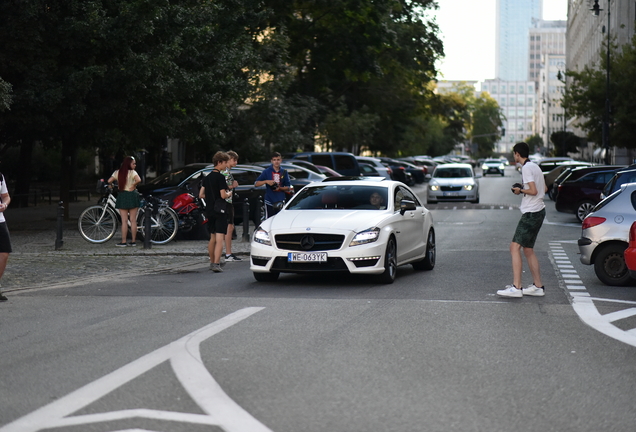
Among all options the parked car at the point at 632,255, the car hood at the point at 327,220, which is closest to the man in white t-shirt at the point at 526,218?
the parked car at the point at 632,255

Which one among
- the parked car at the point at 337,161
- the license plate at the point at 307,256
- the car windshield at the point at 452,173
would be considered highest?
the parked car at the point at 337,161

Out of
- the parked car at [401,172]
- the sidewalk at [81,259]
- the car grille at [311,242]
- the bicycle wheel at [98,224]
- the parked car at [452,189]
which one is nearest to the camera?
the car grille at [311,242]

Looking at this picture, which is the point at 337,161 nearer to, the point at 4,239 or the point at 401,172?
the point at 401,172

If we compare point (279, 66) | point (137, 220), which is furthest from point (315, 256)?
point (279, 66)

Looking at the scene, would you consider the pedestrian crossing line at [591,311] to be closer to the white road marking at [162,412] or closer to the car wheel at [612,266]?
the car wheel at [612,266]

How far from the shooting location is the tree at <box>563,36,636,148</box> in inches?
2195

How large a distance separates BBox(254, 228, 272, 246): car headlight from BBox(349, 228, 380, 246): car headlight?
112 centimetres

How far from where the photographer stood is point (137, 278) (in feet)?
47.6

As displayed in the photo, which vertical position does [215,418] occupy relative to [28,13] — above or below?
below

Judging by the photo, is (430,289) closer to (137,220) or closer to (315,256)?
(315,256)

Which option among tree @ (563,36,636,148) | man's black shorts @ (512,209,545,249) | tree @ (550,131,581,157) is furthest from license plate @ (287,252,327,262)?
tree @ (550,131,581,157)

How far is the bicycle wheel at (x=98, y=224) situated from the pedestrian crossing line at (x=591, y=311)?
9.16m

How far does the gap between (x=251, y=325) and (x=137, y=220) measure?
11.8m

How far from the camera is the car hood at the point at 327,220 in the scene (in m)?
13.0
